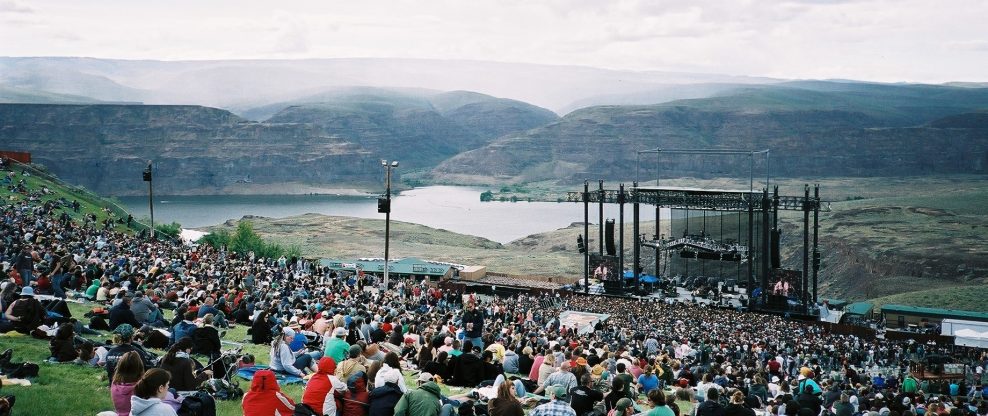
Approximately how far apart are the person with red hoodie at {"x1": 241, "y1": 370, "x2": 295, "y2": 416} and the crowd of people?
0.02 metres

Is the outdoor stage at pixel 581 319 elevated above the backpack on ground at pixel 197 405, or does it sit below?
below

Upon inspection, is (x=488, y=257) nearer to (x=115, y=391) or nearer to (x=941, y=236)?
(x=941, y=236)

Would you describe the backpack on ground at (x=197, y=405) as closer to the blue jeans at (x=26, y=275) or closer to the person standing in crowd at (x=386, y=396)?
the person standing in crowd at (x=386, y=396)

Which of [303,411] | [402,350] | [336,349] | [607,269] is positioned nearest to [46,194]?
[607,269]

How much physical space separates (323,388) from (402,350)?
21.9 feet

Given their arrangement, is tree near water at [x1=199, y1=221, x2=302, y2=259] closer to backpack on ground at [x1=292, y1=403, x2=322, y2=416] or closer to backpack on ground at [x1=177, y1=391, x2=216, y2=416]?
backpack on ground at [x1=292, y1=403, x2=322, y2=416]

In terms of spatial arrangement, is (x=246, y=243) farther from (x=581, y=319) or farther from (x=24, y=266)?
(x=24, y=266)

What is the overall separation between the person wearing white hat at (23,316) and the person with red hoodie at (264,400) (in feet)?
22.9

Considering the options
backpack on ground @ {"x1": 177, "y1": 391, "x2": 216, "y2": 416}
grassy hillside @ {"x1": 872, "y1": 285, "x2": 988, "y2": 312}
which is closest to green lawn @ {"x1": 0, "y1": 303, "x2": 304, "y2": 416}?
backpack on ground @ {"x1": 177, "y1": 391, "x2": 216, "y2": 416}

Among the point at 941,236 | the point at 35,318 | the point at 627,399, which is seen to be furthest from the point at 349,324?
the point at 941,236

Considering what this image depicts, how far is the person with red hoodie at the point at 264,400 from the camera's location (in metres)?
10.7

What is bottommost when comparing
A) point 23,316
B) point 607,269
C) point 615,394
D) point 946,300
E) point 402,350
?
point 946,300

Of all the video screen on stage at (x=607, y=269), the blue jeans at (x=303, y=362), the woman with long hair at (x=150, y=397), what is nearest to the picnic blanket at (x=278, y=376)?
the blue jeans at (x=303, y=362)

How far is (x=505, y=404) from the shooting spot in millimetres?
10836
